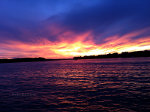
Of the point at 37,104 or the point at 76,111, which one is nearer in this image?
the point at 76,111

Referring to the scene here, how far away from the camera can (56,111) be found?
38.9 ft

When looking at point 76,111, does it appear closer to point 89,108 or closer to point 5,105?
point 89,108

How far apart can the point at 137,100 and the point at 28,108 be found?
14.1 m

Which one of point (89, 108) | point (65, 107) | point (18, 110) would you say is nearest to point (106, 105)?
point (89, 108)

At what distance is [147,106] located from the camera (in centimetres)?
1218

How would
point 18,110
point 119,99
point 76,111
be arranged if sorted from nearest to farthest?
1. point 76,111
2. point 18,110
3. point 119,99

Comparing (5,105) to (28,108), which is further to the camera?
(5,105)

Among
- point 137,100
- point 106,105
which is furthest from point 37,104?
point 137,100

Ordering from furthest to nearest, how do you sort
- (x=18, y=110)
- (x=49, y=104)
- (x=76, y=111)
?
1. (x=49, y=104)
2. (x=18, y=110)
3. (x=76, y=111)

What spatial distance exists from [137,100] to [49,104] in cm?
1174

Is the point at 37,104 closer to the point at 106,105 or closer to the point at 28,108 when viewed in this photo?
the point at 28,108

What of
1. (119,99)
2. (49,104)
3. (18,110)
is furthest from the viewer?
(119,99)

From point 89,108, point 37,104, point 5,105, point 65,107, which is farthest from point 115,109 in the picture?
point 5,105

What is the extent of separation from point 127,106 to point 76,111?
20.1 feet
